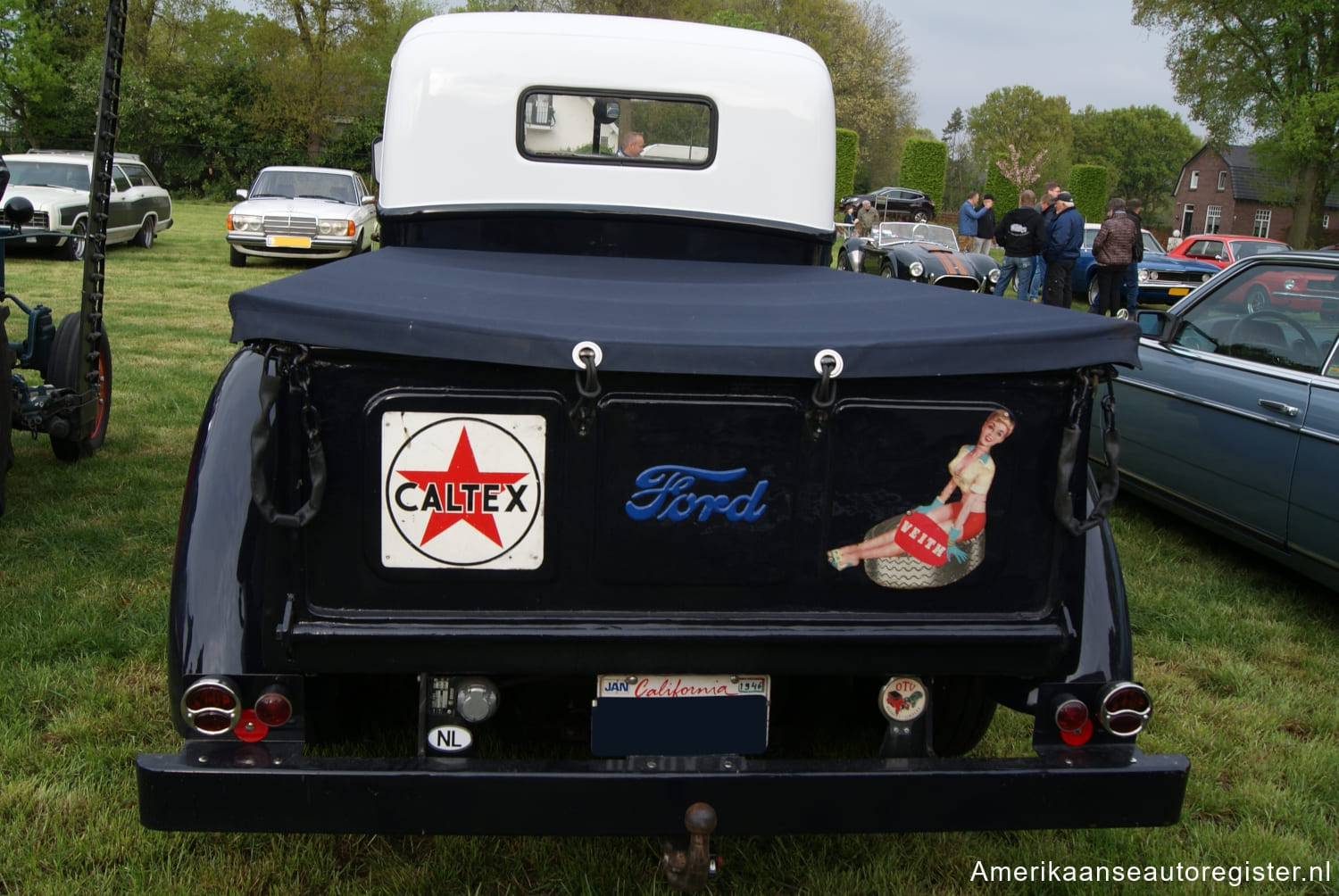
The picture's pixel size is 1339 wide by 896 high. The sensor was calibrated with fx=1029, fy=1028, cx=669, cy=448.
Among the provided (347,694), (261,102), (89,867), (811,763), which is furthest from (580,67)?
(261,102)

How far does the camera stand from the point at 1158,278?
18.5 m

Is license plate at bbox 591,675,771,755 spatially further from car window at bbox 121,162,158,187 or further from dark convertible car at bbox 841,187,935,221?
dark convertible car at bbox 841,187,935,221

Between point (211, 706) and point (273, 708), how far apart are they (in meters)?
0.12

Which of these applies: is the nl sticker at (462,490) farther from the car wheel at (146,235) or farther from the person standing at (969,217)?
the person standing at (969,217)

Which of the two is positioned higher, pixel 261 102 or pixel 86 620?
pixel 261 102

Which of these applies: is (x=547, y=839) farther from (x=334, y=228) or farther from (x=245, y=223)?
(x=245, y=223)

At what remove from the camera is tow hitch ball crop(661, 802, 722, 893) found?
6.66ft

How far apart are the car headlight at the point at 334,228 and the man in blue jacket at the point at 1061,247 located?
10175 millimetres

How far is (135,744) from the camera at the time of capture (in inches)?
121

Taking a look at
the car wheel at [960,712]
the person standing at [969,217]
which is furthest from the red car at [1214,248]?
the car wheel at [960,712]

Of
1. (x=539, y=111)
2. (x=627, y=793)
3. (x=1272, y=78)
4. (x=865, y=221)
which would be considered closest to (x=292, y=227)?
(x=865, y=221)

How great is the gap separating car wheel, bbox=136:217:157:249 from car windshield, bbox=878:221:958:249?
12.9 meters

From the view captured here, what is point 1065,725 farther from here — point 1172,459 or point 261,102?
point 261,102

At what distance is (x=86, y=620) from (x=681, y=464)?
2.87m
